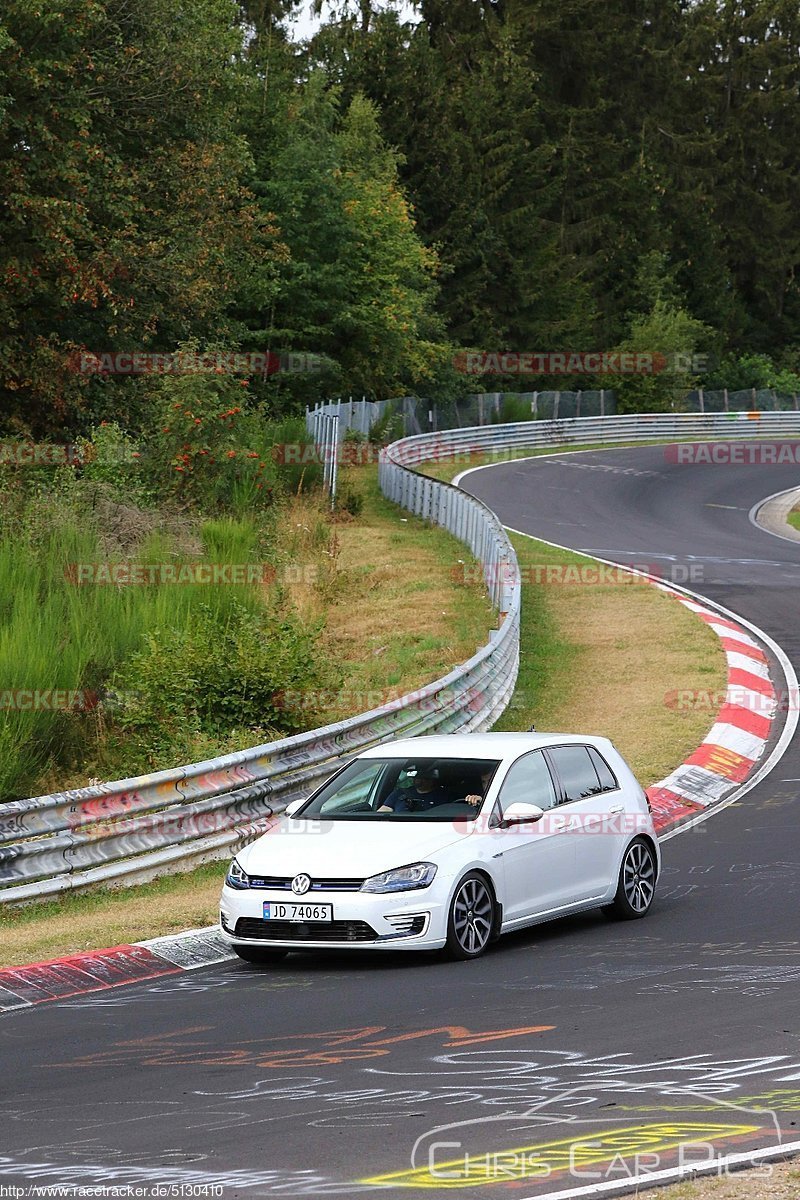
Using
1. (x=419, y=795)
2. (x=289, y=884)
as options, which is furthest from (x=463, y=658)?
(x=289, y=884)

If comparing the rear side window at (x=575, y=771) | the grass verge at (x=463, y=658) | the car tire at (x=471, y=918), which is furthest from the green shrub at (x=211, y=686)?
the car tire at (x=471, y=918)

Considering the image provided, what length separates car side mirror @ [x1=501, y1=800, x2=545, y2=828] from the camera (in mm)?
10734

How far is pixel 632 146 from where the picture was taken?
333ft

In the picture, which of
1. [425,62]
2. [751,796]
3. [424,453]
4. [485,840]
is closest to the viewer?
[485,840]

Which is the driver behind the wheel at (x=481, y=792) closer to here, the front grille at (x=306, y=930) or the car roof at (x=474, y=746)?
the car roof at (x=474, y=746)

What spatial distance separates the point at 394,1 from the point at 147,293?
6196 cm

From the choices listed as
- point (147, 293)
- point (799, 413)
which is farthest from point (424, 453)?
point (799, 413)

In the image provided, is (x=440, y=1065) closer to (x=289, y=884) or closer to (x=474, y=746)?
(x=289, y=884)

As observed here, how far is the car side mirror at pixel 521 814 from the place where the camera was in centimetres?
1073

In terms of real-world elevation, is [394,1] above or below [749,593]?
above

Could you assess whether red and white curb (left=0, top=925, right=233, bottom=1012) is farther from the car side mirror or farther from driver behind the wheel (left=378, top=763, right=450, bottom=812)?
the car side mirror

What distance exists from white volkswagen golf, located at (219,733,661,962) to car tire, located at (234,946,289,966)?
0.04 feet

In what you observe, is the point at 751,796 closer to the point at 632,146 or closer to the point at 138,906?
the point at 138,906

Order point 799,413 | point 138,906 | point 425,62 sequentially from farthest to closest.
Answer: point 425,62 < point 799,413 < point 138,906
